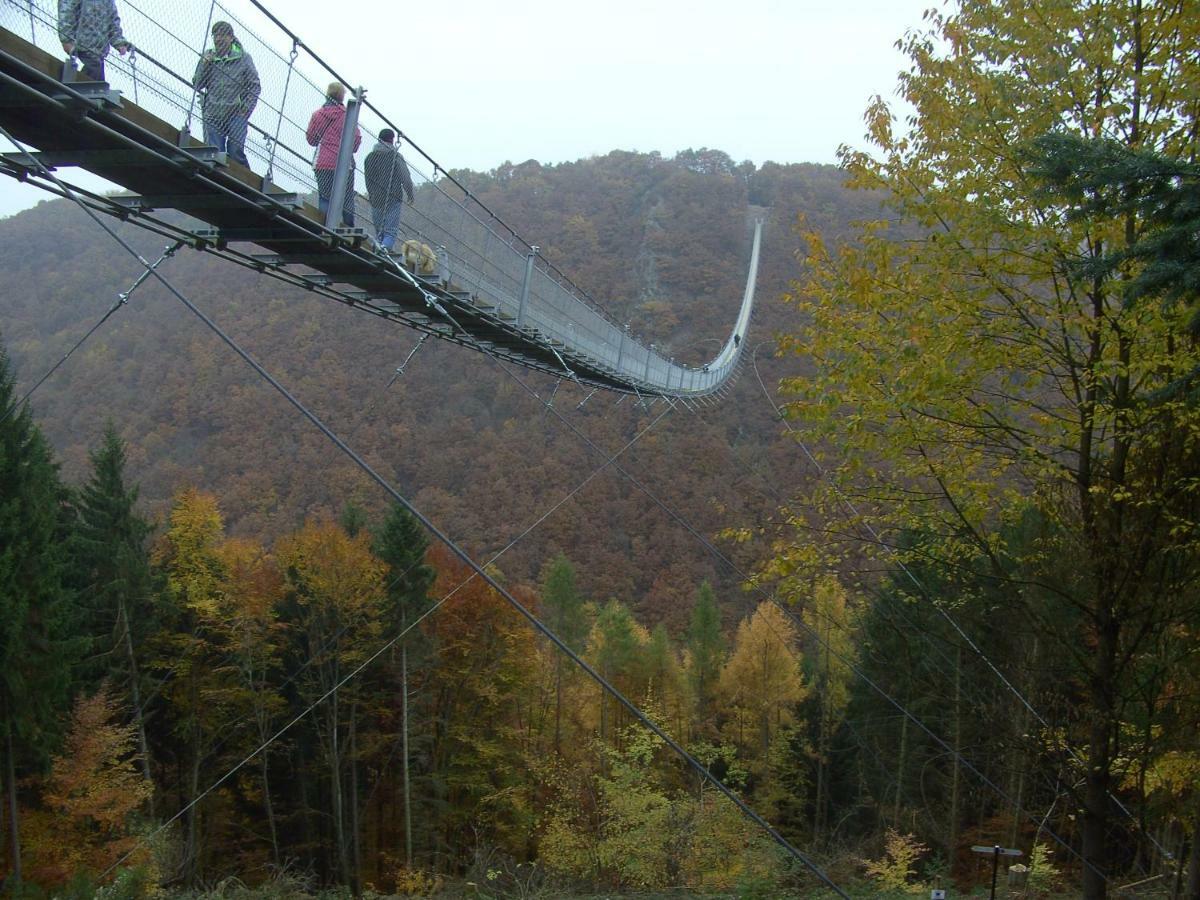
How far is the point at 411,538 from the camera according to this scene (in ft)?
64.0

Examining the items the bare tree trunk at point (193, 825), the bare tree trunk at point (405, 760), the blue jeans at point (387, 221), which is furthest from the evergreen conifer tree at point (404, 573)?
the blue jeans at point (387, 221)

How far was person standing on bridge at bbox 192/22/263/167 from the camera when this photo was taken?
406cm

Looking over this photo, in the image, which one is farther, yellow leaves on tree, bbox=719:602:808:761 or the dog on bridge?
yellow leaves on tree, bbox=719:602:808:761

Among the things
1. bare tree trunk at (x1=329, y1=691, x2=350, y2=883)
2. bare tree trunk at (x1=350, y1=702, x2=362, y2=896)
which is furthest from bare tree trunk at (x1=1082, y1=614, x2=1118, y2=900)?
bare tree trunk at (x1=329, y1=691, x2=350, y2=883)

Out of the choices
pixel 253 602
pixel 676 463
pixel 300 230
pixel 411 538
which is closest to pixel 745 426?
pixel 676 463

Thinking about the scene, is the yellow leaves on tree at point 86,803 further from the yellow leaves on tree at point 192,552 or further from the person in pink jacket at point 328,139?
the person in pink jacket at point 328,139

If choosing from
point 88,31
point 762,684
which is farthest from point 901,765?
point 88,31

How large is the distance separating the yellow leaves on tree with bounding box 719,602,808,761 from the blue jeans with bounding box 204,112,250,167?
2079cm

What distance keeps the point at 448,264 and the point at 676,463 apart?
1118 inches

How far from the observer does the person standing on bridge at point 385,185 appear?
570 cm

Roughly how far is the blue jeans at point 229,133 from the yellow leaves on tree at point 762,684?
2079 cm

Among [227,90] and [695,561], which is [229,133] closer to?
[227,90]

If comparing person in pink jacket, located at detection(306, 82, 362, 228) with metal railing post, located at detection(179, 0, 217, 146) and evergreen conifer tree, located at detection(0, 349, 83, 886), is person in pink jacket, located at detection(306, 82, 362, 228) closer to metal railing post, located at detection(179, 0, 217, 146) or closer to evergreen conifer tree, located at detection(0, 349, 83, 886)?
metal railing post, located at detection(179, 0, 217, 146)

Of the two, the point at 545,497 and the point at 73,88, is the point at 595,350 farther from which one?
the point at 545,497
